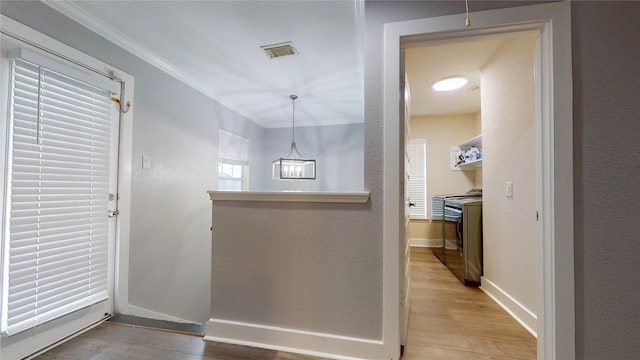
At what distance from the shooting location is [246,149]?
489cm

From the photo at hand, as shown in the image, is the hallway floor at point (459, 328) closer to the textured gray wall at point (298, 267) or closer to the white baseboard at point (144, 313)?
the textured gray wall at point (298, 267)

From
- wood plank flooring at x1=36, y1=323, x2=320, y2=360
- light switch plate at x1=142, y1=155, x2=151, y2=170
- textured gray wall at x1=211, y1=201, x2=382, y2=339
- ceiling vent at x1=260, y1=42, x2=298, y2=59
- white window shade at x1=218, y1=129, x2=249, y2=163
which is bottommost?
wood plank flooring at x1=36, y1=323, x2=320, y2=360

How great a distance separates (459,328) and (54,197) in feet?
10.4

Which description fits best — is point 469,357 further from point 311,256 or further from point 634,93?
point 634,93

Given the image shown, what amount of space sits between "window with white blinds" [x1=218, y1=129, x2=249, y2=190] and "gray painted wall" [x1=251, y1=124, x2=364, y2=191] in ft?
1.21

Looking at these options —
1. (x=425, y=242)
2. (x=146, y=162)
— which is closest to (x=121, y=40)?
(x=146, y=162)

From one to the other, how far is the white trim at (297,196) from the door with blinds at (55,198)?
1087mm

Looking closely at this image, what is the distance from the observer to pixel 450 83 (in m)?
3.21

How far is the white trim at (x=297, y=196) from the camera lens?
5.49ft

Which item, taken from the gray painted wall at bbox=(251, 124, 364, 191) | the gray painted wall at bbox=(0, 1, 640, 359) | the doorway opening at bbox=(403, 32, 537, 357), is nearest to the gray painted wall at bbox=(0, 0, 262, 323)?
the gray painted wall at bbox=(251, 124, 364, 191)

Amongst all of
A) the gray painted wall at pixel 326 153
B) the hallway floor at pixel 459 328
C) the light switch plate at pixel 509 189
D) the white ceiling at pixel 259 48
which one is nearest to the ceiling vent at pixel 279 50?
the white ceiling at pixel 259 48

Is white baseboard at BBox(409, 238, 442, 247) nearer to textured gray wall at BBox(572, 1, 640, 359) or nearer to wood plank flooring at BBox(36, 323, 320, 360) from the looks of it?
textured gray wall at BBox(572, 1, 640, 359)

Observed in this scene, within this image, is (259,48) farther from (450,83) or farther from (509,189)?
(509,189)

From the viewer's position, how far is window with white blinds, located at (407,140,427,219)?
4.89 meters
